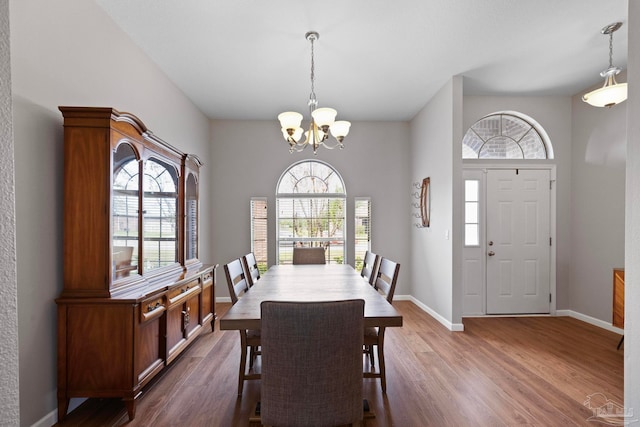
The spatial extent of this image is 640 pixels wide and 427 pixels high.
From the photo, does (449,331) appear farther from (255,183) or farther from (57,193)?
(57,193)

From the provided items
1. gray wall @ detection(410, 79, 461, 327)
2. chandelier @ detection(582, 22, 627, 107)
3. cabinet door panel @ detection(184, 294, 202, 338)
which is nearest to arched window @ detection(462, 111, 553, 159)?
gray wall @ detection(410, 79, 461, 327)

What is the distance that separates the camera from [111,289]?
2018 mm

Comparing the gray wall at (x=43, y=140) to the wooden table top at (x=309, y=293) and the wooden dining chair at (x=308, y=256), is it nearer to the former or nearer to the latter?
the wooden table top at (x=309, y=293)

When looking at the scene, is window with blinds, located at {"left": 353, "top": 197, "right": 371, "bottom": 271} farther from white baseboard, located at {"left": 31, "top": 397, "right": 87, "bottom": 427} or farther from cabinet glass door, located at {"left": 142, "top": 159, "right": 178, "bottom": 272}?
white baseboard, located at {"left": 31, "top": 397, "right": 87, "bottom": 427}

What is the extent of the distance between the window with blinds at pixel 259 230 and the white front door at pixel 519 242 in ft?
10.4

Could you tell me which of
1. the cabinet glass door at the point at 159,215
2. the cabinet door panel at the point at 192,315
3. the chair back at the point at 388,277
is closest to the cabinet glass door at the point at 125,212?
the cabinet glass door at the point at 159,215

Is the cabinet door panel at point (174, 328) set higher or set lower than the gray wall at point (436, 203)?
lower

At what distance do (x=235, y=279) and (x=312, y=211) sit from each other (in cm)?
277

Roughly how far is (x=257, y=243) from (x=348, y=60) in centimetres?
300

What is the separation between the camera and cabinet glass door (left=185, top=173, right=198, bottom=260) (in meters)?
3.40

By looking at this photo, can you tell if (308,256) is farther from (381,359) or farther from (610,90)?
(610,90)

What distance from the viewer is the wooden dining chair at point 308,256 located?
3964mm

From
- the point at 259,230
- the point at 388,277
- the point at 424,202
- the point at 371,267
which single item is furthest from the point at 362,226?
the point at 388,277

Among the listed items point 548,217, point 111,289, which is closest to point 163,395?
point 111,289
